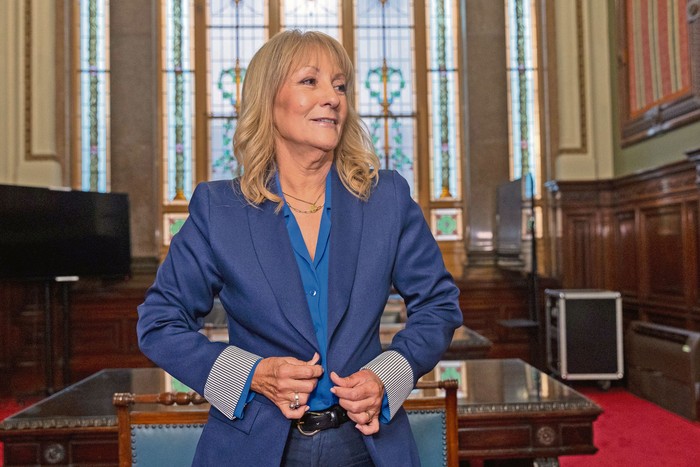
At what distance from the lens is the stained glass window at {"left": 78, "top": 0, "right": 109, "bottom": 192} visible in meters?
7.19

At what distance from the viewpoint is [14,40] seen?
6.74 m

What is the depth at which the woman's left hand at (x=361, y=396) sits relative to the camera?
112cm

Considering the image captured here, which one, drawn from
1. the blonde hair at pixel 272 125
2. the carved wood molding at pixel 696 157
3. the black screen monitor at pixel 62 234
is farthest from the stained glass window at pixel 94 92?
the blonde hair at pixel 272 125

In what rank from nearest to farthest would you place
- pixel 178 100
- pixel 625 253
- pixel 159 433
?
pixel 159 433 < pixel 625 253 < pixel 178 100

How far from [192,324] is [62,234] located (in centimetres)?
532

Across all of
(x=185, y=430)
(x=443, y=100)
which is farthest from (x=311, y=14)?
(x=185, y=430)

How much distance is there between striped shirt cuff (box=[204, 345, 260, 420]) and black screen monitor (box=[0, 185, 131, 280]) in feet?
17.2

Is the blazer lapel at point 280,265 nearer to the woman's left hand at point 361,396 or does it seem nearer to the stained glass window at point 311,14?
the woman's left hand at point 361,396

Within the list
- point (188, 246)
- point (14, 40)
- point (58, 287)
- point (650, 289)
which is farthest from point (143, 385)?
point (14, 40)

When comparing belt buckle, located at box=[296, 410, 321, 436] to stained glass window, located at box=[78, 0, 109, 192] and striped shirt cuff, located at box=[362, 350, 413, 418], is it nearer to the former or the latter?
striped shirt cuff, located at box=[362, 350, 413, 418]

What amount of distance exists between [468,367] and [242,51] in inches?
209

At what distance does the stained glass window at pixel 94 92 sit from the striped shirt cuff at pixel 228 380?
21.1 ft

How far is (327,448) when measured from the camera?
1.17 metres

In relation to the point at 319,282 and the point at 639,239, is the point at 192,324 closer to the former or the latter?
the point at 319,282
